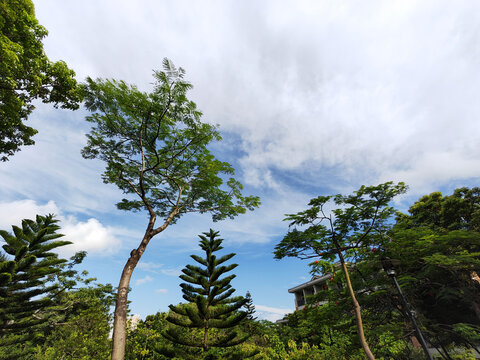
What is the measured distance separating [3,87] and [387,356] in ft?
69.5

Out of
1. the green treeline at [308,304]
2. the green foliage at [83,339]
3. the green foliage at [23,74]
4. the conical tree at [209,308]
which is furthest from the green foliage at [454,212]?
the green foliage at [83,339]

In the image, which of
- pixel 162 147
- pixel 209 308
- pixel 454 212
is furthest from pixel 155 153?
pixel 454 212

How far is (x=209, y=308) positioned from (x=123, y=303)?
334 centimetres

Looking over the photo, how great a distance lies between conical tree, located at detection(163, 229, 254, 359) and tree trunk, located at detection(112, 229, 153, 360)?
1.84m

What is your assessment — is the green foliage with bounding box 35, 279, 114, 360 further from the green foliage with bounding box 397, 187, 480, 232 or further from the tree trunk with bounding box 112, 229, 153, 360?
the green foliage with bounding box 397, 187, 480, 232

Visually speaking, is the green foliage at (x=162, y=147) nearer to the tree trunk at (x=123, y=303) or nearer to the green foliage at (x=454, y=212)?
the tree trunk at (x=123, y=303)

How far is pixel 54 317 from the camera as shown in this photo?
76.0 ft

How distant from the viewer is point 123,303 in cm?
752

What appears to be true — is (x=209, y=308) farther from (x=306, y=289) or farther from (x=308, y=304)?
A: (x=306, y=289)

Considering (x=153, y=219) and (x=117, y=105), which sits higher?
(x=117, y=105)

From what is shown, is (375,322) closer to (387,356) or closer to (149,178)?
(387,356)

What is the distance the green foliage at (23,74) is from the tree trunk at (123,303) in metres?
6.65

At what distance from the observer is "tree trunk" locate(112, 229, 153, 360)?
267 inches

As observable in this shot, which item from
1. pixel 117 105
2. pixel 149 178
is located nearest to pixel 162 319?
pixel 149 178
